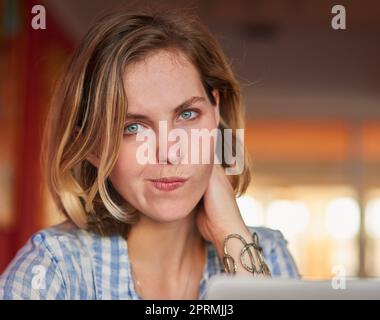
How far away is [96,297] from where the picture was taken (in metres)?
0.98

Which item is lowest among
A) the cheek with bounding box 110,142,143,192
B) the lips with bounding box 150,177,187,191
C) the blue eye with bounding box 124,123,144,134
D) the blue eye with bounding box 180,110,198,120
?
the lips with bounding box 150,177,187,191

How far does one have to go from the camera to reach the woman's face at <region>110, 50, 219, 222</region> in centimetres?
93

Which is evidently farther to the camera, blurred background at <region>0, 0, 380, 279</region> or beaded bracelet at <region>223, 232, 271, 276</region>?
blurred background at <region>0, 0, 380, 279</region>

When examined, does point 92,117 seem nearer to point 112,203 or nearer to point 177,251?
point 112,203

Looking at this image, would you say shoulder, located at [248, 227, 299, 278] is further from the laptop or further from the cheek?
the laptop

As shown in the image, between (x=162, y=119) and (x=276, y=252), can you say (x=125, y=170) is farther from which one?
(x=276, y=252)

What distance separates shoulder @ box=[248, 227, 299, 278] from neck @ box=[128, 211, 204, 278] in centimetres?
11

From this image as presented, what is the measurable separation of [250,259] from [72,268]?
Answer: 24 cm

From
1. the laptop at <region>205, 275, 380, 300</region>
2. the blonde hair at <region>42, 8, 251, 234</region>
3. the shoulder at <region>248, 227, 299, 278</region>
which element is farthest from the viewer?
the shoulder at <region>248, 227, 299, 278</region>

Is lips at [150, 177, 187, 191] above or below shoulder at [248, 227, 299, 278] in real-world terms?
above

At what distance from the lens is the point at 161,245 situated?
1.02m

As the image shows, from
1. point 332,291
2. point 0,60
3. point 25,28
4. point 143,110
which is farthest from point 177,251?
point 0,60

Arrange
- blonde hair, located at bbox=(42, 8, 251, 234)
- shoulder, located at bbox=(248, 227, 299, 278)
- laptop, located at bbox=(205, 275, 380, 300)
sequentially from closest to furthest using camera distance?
1. laptop, located at bbox=(205, 275, 380, 300)
2. blonde hair, located at bbox=(42, 8, 251, 234)
3. shoulder, located at bbox=(248, 227, 299, 278)

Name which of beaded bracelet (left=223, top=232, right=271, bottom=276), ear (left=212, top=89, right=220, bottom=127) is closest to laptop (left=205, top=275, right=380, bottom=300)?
beaded bracelet (left=223, top=232, right=271, bottom=276)
